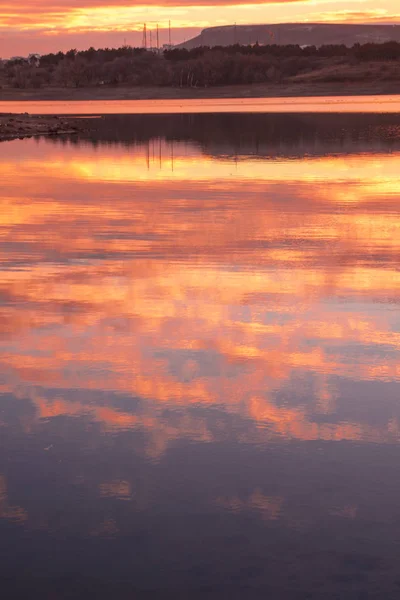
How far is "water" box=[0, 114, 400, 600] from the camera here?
6.38 metres

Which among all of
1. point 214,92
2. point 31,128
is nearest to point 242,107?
point 31,128

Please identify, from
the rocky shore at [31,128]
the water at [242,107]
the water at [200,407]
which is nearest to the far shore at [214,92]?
the water at [242,107]

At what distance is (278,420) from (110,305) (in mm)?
4852

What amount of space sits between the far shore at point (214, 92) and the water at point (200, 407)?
144209 mm

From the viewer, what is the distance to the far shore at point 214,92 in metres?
164

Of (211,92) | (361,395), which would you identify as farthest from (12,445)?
(211,92)

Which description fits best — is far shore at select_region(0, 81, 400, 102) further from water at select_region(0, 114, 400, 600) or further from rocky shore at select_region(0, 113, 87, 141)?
water at select_region(0, 114, 400, 600)

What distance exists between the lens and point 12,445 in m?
8.24

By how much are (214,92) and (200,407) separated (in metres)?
170

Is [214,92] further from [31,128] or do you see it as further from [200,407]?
[200,407]

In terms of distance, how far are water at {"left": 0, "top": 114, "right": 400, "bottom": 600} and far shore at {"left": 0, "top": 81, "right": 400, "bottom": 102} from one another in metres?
144

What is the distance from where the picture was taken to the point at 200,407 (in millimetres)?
9141

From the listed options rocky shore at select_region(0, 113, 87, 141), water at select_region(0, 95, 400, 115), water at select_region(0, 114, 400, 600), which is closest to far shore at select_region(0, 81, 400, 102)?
water at select_region(0, 95, 400, 115)

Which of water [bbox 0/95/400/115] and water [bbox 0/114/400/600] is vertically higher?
water [bbox 0/95/400/115]
